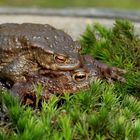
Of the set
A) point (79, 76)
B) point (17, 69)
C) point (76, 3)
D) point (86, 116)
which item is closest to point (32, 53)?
point (17, 69)

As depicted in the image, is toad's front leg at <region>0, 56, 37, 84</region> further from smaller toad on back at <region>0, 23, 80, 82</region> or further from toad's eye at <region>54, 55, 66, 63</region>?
toad's eye at <region>54, 55, 66, 63</region>

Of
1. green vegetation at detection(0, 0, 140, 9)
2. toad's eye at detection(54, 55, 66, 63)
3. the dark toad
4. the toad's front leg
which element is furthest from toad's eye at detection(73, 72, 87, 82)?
green vegetation at detection(0, 0, 140, 9)

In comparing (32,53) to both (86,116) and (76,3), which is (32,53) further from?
(76,3)

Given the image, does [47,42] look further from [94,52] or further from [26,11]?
[26,11]

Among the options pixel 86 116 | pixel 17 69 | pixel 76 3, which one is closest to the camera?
pixel 86 116

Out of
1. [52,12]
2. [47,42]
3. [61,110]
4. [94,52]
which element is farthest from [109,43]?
[52,12]

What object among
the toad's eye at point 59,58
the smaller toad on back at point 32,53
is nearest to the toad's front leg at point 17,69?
the smaller toad on back at point 32,53

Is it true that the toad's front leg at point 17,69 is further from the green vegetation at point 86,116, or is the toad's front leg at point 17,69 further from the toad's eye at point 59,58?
the green vegetation at point 86,116

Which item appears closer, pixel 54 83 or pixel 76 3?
pixel 54 83
